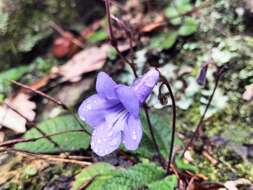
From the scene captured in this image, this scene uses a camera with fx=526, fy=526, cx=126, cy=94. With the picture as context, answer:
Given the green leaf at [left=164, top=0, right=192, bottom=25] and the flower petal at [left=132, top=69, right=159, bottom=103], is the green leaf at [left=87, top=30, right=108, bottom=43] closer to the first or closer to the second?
the green leaf at [left=164, top=0, right=192, bottom=25]

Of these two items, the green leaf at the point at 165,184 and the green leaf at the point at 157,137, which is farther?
the green leaf at the point at 157,137

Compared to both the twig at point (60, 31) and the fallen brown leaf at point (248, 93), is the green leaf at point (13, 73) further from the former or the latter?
the fallen brown leaf at point (248, 93)

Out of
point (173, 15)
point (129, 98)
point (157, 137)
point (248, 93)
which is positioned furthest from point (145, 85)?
point (173, 15)

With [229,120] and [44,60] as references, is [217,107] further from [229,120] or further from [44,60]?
[44,60]

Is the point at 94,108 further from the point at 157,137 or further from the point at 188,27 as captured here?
the point at 188,27

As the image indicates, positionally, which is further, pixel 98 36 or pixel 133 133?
pixel 98 36

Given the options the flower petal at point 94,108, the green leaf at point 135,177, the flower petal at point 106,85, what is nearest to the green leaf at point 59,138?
the green leaf at point 135,177

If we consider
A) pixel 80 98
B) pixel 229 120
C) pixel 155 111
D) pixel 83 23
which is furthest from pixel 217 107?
pixel 83 23

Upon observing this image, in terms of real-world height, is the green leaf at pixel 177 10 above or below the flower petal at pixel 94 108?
above
